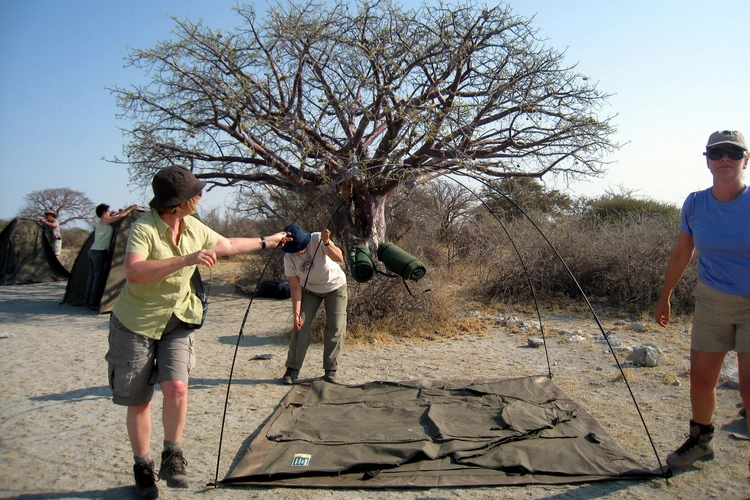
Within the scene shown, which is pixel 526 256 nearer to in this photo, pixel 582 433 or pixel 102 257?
pixel 582 433

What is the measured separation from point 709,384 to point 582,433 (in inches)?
34.4

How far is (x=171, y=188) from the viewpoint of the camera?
8.69 ft

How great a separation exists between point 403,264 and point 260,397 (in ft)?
5.66

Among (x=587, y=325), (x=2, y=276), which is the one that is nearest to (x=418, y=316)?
(x=587, y=325)

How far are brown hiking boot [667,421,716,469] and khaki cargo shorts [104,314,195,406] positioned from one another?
2.66 meters

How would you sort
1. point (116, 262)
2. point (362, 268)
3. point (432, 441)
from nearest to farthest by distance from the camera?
point (432, 441), point (362, 268), point (116, 262)

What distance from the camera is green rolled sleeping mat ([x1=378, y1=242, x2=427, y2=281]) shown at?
16.6 feet

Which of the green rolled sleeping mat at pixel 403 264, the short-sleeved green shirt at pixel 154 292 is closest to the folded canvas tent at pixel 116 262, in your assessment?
the green rolled sleeping mat at pixel 403 264

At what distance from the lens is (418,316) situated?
6.96 metres

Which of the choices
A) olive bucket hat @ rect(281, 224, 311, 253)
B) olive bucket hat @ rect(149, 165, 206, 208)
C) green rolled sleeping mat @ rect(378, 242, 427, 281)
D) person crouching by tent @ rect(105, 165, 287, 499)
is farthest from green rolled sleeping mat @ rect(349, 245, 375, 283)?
olive bucket hat @ rect(149, 165, 206, 208)

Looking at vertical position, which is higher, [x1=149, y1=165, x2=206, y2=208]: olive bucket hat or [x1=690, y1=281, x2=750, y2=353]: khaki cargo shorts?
[x1=149, y1=165, x2=206, y2=208]: olive bucket hat

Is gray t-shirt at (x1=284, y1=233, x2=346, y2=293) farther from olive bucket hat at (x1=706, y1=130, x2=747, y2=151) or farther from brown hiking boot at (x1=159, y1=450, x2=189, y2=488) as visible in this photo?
olive bucket hat at (x1=706, y1=130, x2=747, y2=151)

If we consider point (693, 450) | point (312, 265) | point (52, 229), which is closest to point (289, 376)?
point (312, 265)

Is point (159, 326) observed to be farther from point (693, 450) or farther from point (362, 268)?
point (693, 450)
